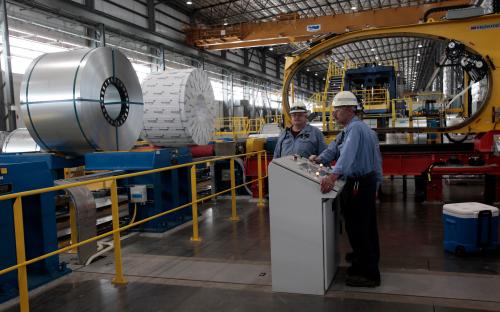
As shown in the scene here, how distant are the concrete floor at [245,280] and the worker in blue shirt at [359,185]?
0.24m

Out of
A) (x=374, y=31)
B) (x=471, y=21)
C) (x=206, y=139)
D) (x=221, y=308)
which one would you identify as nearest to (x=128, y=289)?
(x=221, y=308)

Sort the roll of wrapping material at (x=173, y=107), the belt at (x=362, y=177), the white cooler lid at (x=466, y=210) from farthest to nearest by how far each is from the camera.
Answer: the roll of wrapping material at (x=173, y=107)
the white cooler lid at (x=466, y=210)
the belt at (x=362, y=177)

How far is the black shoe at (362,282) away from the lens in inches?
163

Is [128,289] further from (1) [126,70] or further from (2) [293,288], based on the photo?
(1) [126,70]

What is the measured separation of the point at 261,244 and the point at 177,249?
4.02 ft

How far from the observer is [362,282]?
163 inches

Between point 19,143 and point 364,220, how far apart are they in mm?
9356

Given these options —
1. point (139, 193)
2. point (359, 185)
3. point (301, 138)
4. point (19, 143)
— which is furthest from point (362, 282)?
point (19, 143)

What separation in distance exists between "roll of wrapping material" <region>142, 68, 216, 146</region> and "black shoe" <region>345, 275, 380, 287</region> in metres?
4.56

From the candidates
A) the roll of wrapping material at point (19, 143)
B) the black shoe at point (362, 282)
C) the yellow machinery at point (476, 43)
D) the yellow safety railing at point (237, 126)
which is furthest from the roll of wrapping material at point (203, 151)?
the yellow safety railing at point (237, 126)

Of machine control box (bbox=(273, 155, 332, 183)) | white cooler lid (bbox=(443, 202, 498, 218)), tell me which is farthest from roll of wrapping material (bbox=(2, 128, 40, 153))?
white cooler lid (bbox=(443, 202, 498, 218))

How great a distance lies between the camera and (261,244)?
6035 mm

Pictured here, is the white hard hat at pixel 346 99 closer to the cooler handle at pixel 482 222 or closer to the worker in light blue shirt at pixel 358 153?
the worker in light blue shirt at pixel 358 153

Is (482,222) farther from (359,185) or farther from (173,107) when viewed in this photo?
(173,107)
